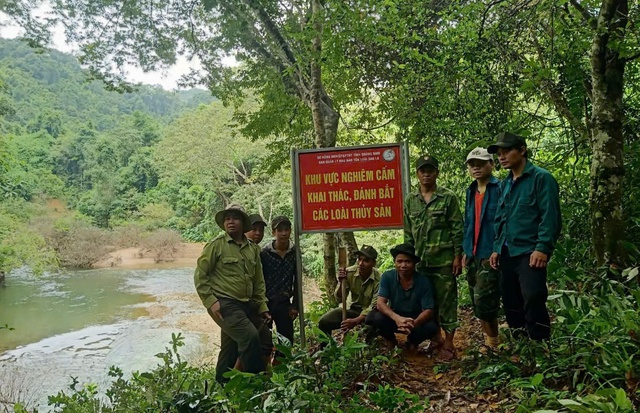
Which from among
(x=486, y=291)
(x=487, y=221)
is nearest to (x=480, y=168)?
(x=487, y=221)

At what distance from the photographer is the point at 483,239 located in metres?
3.77

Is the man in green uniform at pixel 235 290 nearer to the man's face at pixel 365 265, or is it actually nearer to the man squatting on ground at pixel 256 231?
the man squatting on ground at pixel 256 231

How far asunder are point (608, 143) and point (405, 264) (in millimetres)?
1606

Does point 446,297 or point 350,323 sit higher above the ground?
point 446,297

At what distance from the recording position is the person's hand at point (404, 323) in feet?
12.4

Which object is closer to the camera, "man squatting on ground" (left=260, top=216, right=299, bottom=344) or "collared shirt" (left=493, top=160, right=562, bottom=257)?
"collared shirt" (left=493, top=160, right=562, bottom=257)

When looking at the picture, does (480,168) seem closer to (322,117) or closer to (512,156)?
(512,156)

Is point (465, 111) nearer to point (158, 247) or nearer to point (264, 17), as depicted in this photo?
point (264, 17)

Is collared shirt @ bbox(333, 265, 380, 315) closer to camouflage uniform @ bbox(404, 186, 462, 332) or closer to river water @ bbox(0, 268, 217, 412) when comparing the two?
camouflage uniform @ bbox(404, 186, 462, 332)

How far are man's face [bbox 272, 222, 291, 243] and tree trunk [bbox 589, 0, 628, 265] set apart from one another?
7.99 ft

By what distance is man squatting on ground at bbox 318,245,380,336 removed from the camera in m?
4.53

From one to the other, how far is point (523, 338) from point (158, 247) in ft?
99.0

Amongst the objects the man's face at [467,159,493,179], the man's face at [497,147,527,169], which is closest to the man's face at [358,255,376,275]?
the man's face at [467,159,493,179]

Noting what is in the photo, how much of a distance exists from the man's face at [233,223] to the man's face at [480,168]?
1860 millimetres
